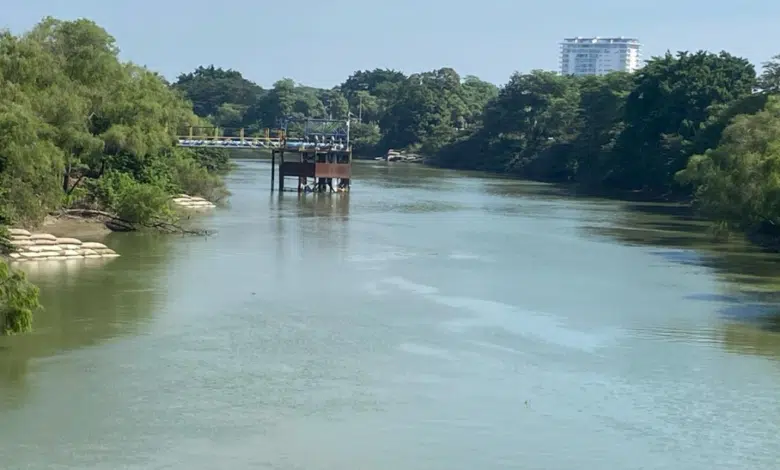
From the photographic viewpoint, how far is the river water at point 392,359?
16.7 m

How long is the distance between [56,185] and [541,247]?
15.1 m

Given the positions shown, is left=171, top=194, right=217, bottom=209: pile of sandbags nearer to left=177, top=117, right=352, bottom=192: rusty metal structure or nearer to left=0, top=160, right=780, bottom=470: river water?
left=177, top=117, right=352, bottom=192: rusty metal structure

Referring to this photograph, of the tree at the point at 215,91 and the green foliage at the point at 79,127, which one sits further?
the tree at the point at 215,91

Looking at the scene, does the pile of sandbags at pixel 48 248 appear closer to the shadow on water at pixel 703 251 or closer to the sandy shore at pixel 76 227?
the sandy shore at pixel 76 227

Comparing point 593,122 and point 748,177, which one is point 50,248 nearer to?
point 748,177

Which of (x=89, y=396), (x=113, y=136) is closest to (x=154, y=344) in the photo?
(x=89, y=396)

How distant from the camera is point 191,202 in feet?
160

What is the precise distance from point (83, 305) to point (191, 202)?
77.1ft

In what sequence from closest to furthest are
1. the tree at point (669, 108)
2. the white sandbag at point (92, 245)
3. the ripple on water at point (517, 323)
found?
the ripple on water at point (517, 323) → the white sandbag at point (92, 245) → the tree at point (669, 108)

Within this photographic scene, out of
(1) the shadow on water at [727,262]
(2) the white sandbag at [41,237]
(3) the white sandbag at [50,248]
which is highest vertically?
(2) the white sandbag at [41,237]

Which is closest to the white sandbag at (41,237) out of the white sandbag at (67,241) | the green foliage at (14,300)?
the white sandbag at (67,241)

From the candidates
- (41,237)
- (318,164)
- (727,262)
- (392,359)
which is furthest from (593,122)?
(392,359)

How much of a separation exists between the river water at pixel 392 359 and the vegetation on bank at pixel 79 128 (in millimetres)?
2052

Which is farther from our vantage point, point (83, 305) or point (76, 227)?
point (76, 227)
